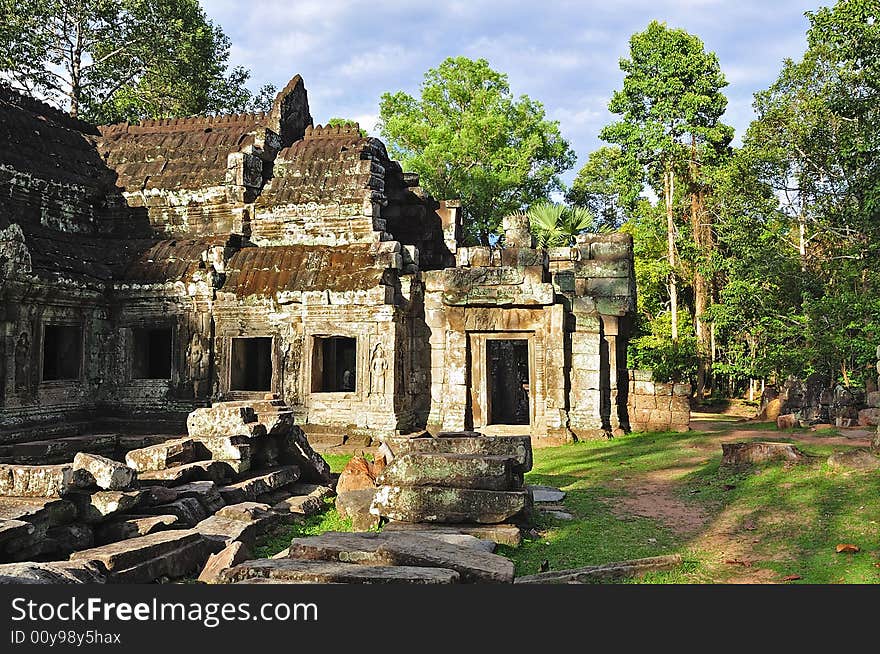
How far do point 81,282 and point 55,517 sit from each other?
9.56 m

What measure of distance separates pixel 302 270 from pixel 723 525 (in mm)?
9831

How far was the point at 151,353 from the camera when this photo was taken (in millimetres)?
17688

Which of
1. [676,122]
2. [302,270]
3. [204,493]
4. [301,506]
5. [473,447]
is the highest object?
[676,122]

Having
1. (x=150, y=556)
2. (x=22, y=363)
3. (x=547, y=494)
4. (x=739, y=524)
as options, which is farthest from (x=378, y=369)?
(x=150, y=556)

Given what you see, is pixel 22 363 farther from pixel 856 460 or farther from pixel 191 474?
pixel 856 460

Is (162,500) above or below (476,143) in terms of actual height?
below

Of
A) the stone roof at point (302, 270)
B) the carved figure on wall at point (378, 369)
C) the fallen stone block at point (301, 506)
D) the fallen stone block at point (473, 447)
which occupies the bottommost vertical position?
the fallen stone block at point (301, 506)

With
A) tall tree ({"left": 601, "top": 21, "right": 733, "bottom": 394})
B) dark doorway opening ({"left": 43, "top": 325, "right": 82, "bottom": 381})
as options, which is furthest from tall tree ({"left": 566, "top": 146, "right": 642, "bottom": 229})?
dark doorway opening ({"left": 43, "top": 325, "right": 82, "bottom": 381})

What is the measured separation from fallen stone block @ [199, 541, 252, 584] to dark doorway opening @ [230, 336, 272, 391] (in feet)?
30.7

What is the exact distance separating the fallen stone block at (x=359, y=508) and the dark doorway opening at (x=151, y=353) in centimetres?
891

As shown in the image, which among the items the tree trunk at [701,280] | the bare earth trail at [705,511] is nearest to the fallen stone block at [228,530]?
the bare earth trail at [705,511]

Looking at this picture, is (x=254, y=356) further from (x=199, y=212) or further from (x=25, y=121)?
(x=25, y=121)

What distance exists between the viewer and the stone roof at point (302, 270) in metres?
14.4

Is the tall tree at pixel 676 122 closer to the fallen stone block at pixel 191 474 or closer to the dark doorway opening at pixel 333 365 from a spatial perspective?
the dark doorway opening at pixel 333 365
